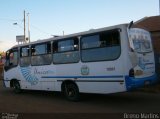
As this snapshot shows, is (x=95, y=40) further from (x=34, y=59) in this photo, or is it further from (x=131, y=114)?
(x=34, y=59)

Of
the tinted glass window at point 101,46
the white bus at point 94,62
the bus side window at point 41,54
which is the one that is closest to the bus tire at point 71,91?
the white bus at point 94,62

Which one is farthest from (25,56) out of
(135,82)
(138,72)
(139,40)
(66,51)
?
(135,82)

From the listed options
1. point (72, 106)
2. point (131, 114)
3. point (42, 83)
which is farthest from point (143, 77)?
point (42, 83)

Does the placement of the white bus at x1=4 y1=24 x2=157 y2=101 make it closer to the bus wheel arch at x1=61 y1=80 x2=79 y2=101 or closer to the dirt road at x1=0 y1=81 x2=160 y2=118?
the bus wheel arch at x1=61 y1=80 x2=79 y2=101

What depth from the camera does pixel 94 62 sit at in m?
10.9

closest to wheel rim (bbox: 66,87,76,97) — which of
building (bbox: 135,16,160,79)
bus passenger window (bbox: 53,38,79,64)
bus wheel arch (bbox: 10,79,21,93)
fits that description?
bus passenger window (bbox: 53,38,79,64)

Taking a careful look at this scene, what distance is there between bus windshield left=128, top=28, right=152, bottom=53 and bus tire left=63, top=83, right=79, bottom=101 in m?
3.07

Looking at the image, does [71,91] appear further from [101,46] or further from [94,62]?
[101,46]

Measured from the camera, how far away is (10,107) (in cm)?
1127

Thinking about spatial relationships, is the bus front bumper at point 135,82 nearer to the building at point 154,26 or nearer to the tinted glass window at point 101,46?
the tinted glass window at point 101,46

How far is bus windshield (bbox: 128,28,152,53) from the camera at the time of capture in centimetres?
1027

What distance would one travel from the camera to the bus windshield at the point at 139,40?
1027cm

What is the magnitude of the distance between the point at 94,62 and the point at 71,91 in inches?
78.8

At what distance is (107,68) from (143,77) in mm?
1346
